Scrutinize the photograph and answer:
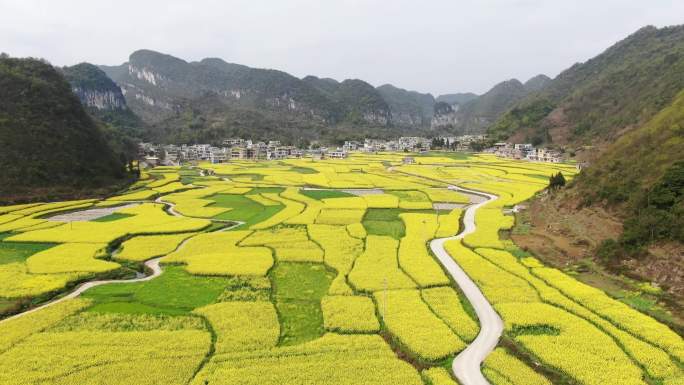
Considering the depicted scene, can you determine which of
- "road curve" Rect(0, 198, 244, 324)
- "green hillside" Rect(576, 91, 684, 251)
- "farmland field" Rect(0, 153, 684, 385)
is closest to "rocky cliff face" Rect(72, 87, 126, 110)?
"farmland field" Rect(0, 153, 684, 385)

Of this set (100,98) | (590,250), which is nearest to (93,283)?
(590,250)

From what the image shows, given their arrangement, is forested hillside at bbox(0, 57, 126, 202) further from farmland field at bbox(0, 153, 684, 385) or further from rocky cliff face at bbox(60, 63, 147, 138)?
rocky cliff face at bbox(60, 63, 147, 138)

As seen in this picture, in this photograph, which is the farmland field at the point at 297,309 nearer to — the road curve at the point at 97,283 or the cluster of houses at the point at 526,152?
the road curve at the point at 97,283

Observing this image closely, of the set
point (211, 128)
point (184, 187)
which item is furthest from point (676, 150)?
point (211, 128)

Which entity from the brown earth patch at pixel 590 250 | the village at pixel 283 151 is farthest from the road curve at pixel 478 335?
the village at pixel 283 151

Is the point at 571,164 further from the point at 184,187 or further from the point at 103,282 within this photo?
the point at 103,282
